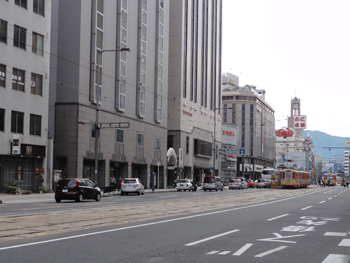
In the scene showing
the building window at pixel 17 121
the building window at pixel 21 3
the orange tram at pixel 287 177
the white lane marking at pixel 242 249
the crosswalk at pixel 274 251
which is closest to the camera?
the crosswalk at pixel 274 251

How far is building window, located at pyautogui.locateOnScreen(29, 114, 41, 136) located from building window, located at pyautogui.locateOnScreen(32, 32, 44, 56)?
536cm

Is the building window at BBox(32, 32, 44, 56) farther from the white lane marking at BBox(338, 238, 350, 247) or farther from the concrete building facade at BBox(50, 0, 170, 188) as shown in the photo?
the white lane marking at BBox(338, 238, 350, 247)

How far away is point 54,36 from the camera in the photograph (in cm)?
4909

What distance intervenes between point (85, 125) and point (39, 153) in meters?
7.59

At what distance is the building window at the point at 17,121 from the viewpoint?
39.3 meters

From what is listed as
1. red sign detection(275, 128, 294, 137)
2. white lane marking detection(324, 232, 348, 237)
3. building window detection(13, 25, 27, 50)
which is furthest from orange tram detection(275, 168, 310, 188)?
red sign detection(275, 128, 294, 137)

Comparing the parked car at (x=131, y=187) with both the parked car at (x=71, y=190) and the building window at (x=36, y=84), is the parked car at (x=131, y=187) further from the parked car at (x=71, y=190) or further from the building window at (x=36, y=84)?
the parked car at (x=71, y=190)

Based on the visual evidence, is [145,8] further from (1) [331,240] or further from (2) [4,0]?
(1) [331,240]

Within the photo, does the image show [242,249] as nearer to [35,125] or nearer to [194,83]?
[35,125]

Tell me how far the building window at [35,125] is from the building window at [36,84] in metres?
2.02

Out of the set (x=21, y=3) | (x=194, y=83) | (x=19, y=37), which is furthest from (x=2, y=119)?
(x=194, y=83)

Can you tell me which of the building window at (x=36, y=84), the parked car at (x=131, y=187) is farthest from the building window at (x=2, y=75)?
the parked car at (x=131, y=187)

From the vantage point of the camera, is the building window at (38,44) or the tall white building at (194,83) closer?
the building window at (38,44)

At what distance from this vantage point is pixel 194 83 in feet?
267
